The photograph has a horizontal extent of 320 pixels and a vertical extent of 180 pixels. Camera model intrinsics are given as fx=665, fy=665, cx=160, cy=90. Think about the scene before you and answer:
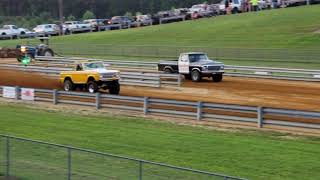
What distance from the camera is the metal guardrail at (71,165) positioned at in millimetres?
15195

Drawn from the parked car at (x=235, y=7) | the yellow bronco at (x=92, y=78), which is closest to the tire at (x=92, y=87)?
the yellow bronco at (x=92, y=78)

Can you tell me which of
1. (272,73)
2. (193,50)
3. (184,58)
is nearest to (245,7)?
(193,50)

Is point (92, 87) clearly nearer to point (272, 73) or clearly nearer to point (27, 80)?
point (27, 80)

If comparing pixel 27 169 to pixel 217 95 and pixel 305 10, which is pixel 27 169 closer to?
pixel 217 95

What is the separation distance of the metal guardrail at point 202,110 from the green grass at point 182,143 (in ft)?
3.20

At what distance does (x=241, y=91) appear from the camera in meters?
38.5

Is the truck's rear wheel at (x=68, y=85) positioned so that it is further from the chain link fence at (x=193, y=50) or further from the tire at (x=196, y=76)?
the chain link fence at (x=193, y=50)

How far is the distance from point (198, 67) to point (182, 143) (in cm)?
2002

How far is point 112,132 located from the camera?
26.6 metres

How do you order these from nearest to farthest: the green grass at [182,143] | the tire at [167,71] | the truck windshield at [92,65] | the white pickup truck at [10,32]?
the green grass at [182,143] < the truck windshield at [92,65] < the tire at [167,71] < the white pickup truck at [10,32]

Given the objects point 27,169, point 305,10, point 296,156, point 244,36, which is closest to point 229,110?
point 296,156

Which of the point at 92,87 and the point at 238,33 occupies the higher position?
the point at 238,33

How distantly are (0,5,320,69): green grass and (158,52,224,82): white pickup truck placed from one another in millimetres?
Answer: 10554

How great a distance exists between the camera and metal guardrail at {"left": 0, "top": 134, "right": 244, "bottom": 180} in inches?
598
